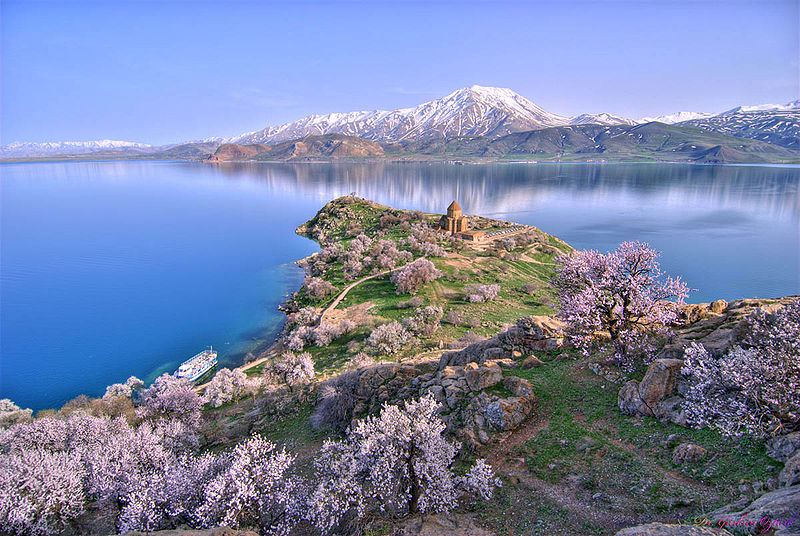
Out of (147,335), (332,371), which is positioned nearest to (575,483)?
(332,371)

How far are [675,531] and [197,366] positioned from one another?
4041 centimetres

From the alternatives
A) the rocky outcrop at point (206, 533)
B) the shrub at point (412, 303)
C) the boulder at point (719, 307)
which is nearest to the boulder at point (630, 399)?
the boulder at point (719, 307)

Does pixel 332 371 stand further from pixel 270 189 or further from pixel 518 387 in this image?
pixel 270 189

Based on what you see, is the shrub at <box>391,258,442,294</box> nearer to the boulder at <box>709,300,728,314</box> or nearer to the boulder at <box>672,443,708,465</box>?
the boulder at <box>709,300,728,314</box>

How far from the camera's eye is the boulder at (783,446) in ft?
34.6

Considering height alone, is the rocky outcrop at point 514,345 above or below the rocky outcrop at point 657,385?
below

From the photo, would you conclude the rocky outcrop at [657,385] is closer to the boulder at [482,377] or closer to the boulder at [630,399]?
the boulder at [630,399]

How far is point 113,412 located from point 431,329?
2625 centimetres

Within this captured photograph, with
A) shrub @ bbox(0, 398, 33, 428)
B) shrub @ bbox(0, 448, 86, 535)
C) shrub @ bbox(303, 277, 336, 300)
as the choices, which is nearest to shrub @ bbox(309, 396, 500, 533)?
shrub @ bbox(0, 448, 86, 535)

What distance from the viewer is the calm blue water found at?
150 feet

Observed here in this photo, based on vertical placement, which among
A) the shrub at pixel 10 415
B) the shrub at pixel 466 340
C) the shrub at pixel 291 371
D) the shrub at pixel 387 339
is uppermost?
the shrub at pixel 466 340

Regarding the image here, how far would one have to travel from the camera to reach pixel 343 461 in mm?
13836

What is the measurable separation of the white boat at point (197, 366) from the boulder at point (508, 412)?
31.5 metres

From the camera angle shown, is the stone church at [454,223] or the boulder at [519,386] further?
the stone church at [454,223]
